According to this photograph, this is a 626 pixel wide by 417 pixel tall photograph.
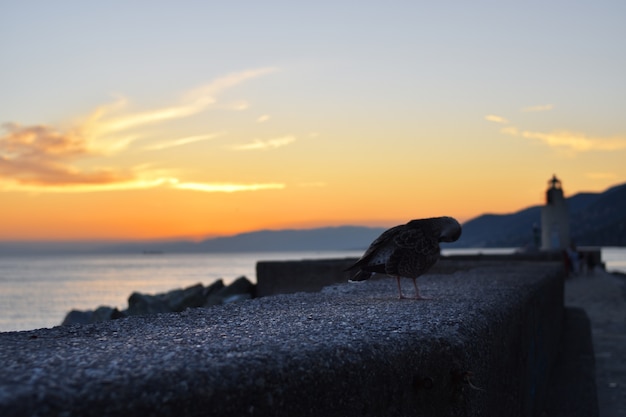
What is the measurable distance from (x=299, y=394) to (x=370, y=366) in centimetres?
54

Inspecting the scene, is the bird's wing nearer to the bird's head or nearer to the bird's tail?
the bird's tail

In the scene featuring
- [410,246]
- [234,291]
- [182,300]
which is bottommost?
[182,300]

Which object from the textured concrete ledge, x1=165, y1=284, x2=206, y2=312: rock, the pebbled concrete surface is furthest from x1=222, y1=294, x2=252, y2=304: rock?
the textured concrete ledge

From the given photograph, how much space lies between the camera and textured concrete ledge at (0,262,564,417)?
8.21 feet

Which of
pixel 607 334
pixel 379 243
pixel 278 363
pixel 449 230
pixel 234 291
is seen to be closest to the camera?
pixel 278 363

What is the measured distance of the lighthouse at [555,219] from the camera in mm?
45344

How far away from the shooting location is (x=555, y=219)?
4569 centimetres

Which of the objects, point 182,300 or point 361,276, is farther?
point 182,300

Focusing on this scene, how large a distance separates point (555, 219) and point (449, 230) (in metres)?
41.1

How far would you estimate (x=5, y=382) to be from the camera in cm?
252

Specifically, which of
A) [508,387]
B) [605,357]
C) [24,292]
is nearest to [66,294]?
[24,292]

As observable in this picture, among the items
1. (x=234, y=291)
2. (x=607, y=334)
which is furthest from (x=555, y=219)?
(x=607, y=334)

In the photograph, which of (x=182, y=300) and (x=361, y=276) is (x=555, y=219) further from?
(x=361, y=276)

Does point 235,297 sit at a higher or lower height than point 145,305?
higher
